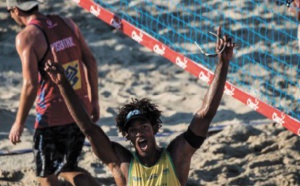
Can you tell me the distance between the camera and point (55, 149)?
6.03m

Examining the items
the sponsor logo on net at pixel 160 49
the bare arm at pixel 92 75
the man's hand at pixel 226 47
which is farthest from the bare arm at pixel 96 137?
the sponsor logo on net at pixel 160 49

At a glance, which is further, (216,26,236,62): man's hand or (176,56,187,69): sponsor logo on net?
(176,56,187,69): sponsor logo on net

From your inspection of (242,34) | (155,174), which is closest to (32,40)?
(155,174)

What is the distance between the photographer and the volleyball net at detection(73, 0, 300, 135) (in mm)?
8805

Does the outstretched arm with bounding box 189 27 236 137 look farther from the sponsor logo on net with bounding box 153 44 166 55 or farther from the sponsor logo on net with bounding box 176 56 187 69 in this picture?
the sponsor logo on net with bounding box 153 44 166 55

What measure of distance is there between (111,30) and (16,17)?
3790 millimetres

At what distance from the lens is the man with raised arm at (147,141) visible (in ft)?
16.0

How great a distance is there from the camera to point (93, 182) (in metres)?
5.98

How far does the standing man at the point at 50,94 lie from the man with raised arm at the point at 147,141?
1.02 meters

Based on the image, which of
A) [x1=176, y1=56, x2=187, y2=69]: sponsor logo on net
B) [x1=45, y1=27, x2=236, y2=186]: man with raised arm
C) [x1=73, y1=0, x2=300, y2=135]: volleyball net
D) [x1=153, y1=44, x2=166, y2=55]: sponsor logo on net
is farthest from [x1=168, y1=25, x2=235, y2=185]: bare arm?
[x1=73, y1=0, x2=300, y2=135]: volleyball net

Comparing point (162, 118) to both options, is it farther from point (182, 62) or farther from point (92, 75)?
point (92, 75)

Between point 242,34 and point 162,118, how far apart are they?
166cm

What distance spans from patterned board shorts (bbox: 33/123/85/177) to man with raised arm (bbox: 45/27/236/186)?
1.05 m

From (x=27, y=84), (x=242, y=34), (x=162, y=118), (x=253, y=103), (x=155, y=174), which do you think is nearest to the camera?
(x=155, y=174)
